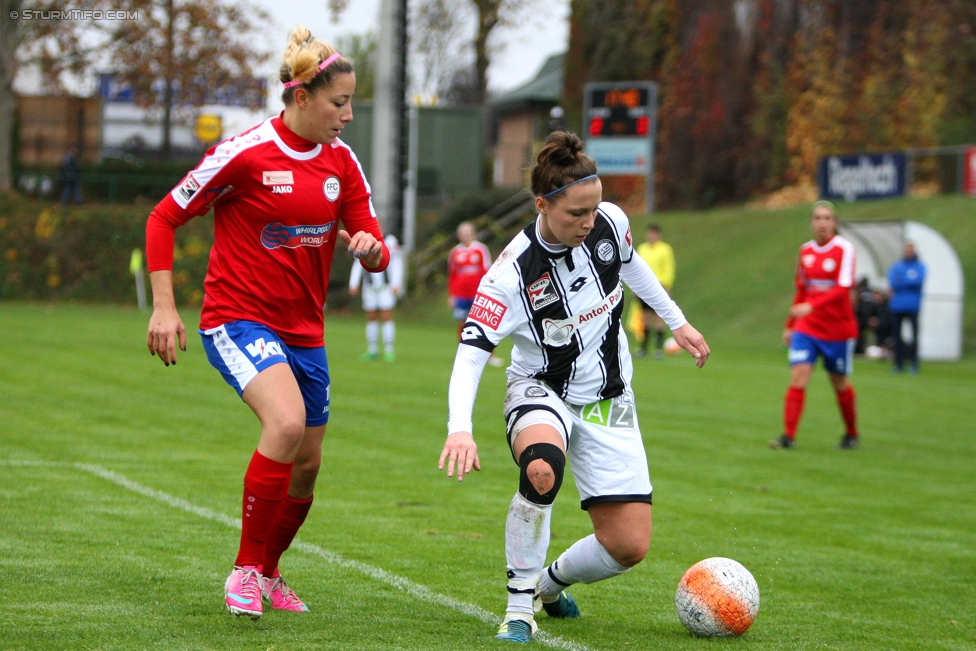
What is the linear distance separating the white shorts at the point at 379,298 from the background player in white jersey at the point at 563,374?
14.5 metres

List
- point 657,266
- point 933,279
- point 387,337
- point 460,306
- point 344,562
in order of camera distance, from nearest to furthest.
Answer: point 344,562 < point 387,337 < point 460,306 < point 933,279 < point 657,266

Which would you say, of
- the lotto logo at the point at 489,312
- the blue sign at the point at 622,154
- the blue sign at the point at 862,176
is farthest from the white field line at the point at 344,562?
the blue sign at the point at 622,154

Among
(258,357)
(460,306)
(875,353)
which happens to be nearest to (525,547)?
(258,357)

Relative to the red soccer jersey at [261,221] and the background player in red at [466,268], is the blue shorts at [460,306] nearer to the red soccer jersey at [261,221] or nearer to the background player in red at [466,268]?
the background player in red at [466,268]

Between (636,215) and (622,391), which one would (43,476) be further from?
(636,215)

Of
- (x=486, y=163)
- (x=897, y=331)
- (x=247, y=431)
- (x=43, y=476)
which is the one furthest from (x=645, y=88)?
(x=43, y=476)

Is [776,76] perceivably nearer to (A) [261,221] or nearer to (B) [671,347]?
(B) [671,347]

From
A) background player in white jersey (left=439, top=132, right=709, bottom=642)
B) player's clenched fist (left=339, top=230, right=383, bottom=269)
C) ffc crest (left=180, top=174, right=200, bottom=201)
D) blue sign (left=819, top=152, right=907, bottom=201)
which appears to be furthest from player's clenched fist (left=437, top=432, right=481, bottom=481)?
blue sign (left=819, top=152, right=907, bottom=201)

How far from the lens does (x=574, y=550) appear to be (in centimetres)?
496

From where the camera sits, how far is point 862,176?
28438mm

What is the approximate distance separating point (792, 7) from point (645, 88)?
578 centimetres

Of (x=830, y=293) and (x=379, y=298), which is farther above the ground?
(x=830, y=293)

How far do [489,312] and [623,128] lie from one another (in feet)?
93.9

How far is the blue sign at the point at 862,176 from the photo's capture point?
27.8m
